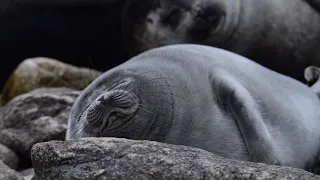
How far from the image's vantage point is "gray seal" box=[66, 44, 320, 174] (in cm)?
264

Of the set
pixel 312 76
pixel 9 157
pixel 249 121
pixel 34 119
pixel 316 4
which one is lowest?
pixel 9 157

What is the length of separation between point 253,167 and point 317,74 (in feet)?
6.90

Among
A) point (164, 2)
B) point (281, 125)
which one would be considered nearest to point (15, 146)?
point (164, 2)

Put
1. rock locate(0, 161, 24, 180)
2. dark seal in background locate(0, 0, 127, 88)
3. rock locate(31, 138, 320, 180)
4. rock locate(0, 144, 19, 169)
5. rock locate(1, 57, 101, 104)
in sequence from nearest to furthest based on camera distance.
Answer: rock locate(31, 138, 320, 180) → rock locate(0, 161, 24, 180) → rock locate(0, 144, 19, 169) → rock locate(1, 57, 101, 104) → dark seal in background locate(0, 0, 127, 88)

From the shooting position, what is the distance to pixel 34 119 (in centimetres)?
429

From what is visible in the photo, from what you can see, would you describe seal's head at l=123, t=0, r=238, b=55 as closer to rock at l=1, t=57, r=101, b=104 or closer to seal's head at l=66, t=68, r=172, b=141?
rock at l=1, t=57, r=101, b=104

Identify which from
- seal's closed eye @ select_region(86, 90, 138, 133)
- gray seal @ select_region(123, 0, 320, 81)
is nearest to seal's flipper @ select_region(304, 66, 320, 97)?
gray seal @ select_region(123, 0, 320, 81)

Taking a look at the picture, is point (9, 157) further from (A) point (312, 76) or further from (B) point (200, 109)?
(A) point (312, 76)

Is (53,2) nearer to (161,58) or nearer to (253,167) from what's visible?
(161,58)

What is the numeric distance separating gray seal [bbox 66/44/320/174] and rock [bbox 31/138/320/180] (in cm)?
56

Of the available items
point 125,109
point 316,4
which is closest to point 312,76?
point 316,4

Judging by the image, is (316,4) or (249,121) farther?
(316,4)

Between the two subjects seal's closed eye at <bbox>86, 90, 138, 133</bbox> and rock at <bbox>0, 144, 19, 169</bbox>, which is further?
rock at <bbox>0, 144, 19, 169</bbox>

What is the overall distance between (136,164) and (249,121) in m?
0.96
